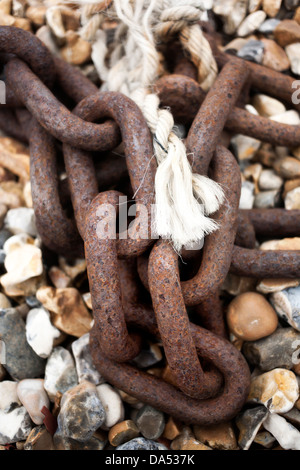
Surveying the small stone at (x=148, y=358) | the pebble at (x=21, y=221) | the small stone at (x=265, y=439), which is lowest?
the small stone at (x=265, y=439)

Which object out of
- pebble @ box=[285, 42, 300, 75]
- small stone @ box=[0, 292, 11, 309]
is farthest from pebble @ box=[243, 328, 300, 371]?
pebble @ box=[285, 42, 300, 75]

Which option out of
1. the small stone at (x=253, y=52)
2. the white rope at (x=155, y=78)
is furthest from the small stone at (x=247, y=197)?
the small stone at (x=253, y=52)

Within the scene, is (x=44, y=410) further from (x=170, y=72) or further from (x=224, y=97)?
(x=170, y=72)

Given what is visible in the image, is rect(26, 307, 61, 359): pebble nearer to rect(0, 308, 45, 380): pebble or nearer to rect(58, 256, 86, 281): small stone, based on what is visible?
rect(0, 308, 45, 380): pebble

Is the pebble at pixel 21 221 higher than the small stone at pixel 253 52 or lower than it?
lower

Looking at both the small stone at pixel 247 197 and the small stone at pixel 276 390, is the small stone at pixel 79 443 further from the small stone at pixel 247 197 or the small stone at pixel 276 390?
the small stone at pixel 247 197

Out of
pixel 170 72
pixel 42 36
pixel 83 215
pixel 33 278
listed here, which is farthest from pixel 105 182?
pixel 42 36
